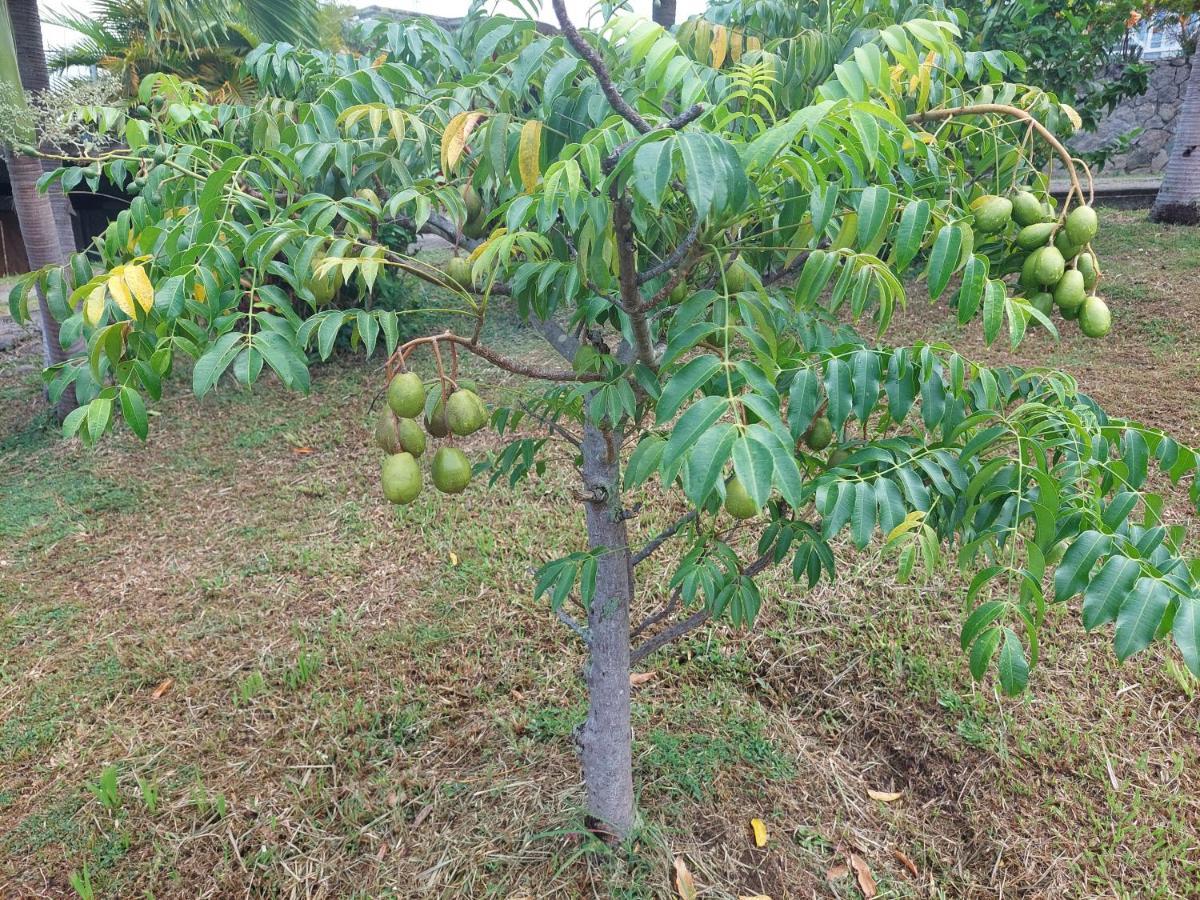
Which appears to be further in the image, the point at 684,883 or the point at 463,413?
the point at 684,883

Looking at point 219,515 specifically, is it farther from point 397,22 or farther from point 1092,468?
point 1092,468

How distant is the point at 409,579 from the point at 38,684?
144cm

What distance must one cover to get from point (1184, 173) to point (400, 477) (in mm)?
8574

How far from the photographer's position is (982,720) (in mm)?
2574

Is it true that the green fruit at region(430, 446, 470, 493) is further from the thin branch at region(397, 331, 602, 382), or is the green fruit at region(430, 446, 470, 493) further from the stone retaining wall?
the stone retaining wall

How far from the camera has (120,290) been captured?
121cm

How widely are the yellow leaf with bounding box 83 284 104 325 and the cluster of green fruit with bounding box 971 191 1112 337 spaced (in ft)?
4.99

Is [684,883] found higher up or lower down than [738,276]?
lower down

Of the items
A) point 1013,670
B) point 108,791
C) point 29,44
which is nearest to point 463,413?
point 1013,670

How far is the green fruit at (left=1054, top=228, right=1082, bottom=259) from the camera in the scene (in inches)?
55.1

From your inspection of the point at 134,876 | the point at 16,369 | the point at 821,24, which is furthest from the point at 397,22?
the point at 16,369

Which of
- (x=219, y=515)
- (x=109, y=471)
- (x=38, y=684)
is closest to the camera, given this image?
(x=38, y=684)

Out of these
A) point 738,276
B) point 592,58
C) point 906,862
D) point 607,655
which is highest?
point 592,58

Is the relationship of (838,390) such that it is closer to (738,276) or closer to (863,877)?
(738,276)
